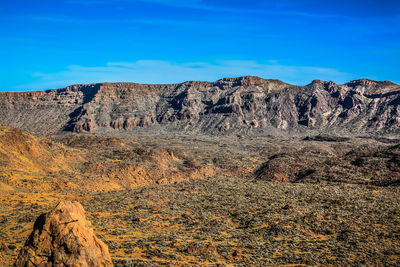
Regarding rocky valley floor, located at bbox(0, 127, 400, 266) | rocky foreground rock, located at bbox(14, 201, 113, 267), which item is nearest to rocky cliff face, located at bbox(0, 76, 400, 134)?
rocky valley floor, located at bbox(0, 127, 400, 266)

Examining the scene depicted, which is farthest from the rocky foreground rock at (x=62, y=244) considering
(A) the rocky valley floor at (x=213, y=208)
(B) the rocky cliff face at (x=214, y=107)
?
(B) the rocky cliff face at (x=214, y=107)

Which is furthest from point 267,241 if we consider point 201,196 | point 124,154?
point 124,154

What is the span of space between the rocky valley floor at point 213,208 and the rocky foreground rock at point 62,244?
3.41m

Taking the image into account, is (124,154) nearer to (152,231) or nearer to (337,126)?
(152,231)

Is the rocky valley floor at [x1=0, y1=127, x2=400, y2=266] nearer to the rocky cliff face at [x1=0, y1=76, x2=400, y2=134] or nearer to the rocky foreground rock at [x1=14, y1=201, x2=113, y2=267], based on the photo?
the rocky foreground rock at [x1=14, y1=201, x2=113, y2=267]

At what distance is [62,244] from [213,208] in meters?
18.8

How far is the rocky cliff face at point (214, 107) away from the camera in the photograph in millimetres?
148750

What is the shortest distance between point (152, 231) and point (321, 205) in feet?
53.9

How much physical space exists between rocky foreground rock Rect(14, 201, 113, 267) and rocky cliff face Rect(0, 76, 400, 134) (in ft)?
430

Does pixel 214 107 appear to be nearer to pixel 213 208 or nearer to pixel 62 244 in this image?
pixel 213 208

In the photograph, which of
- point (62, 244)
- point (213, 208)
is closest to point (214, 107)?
point (213, 208)

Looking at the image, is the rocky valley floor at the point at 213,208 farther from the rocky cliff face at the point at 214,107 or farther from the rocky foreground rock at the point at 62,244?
the rocky cliff face at the point at 214,107

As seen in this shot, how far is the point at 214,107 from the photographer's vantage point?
536ft

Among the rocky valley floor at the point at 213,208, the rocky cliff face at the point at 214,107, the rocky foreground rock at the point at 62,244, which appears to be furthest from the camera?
the rocky cliff face at the point at 214,107
